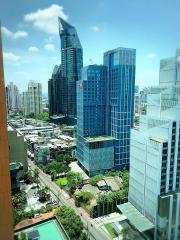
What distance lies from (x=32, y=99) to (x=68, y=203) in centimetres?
4955

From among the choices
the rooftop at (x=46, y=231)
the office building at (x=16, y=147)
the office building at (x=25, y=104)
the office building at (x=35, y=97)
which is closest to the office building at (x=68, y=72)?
the office building at (x=35, y=97)

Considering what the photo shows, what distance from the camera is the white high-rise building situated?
1282 centimetres

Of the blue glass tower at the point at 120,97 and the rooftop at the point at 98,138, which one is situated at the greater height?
the blue glass tower at the point at 120,97

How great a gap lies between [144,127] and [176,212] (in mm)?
5519

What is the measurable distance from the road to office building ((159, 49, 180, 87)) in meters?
10.7

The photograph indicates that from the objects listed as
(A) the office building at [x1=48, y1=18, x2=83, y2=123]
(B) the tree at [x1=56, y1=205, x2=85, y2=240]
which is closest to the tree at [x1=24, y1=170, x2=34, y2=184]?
(B) the tree at [x1=56, y1=205, x2=85, y2=240]

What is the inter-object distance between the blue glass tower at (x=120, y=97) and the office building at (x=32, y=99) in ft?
132

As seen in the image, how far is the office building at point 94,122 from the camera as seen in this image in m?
24.9

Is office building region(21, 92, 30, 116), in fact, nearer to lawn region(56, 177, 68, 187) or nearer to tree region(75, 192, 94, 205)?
lawn region(56, 177, 68, 187)

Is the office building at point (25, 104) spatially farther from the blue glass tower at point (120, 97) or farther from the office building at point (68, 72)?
the blue glass tower at point (120, 97)

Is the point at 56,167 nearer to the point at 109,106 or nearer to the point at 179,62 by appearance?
the point at 109,106

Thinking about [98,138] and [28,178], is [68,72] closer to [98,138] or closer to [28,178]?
[98,138]

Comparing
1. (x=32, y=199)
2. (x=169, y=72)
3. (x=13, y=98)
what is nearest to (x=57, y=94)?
(x=13, y=98)

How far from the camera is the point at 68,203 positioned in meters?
19.2
